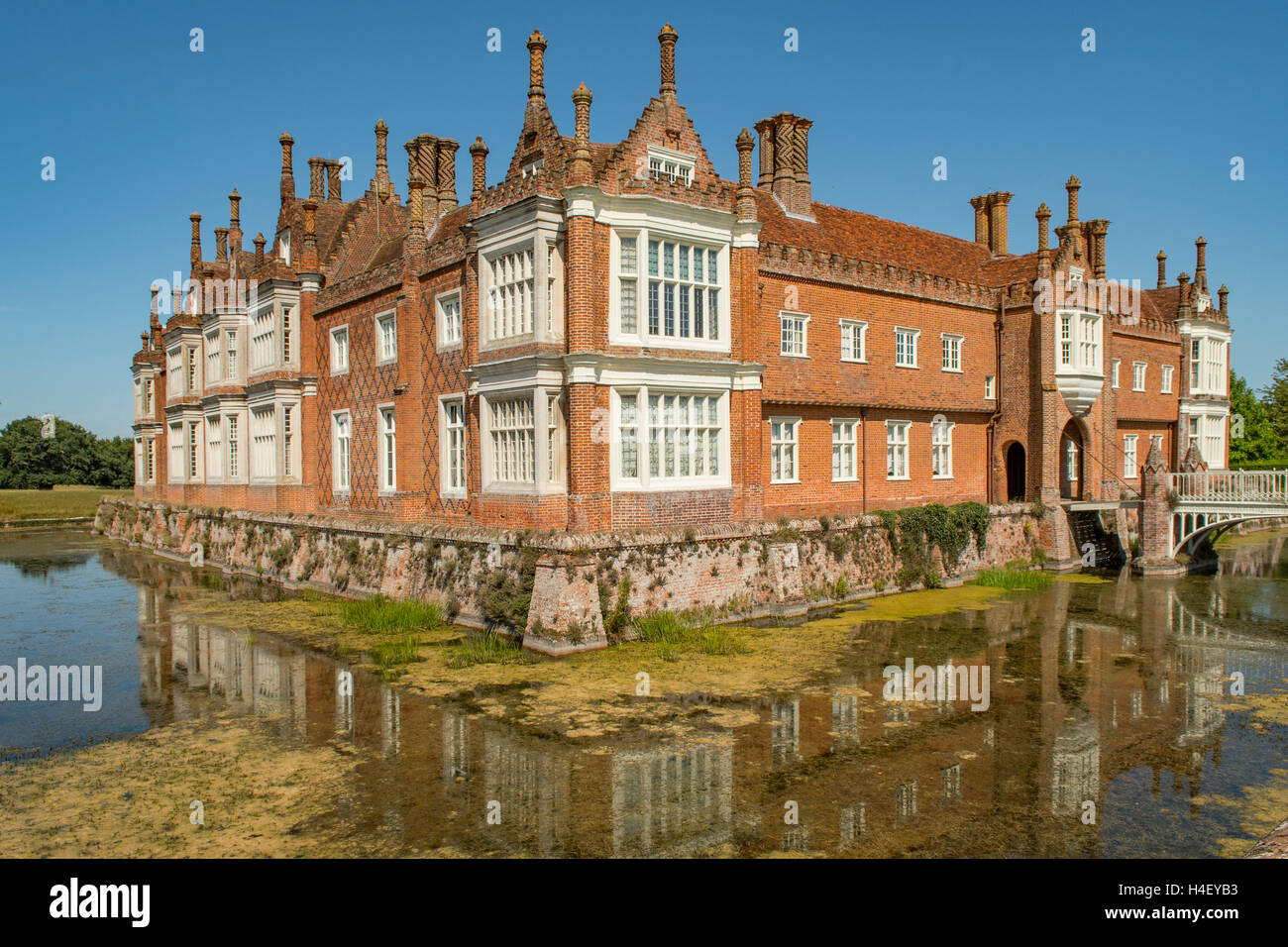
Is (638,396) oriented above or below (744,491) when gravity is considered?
above

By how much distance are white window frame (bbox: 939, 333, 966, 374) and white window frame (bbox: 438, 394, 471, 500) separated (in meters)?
15.7

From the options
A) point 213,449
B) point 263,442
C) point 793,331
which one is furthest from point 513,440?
point 213,449

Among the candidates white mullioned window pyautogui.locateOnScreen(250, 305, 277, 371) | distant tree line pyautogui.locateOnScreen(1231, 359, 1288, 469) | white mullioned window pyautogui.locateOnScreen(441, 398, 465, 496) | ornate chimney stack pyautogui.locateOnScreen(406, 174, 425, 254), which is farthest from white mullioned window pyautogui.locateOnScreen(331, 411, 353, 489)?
distant tree line pyautogui.locateOnScreen(1231, 359, 1288, 469)

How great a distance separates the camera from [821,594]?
835 inches

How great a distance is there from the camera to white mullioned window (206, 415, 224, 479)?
35.3 meters

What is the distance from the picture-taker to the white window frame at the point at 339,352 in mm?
27672

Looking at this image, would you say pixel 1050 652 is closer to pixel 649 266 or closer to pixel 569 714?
pixel 569 714

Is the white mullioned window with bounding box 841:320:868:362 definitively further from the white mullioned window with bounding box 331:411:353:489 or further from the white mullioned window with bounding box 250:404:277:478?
the white mullioned window with bounding box 250:404:277:478

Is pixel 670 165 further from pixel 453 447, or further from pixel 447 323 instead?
pixel 453 447

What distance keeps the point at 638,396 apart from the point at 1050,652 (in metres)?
9.52

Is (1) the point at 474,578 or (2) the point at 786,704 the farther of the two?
(1) the point at 474,578

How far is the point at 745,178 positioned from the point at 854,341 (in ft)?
20.4

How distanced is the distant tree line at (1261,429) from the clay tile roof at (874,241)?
2827 cm
